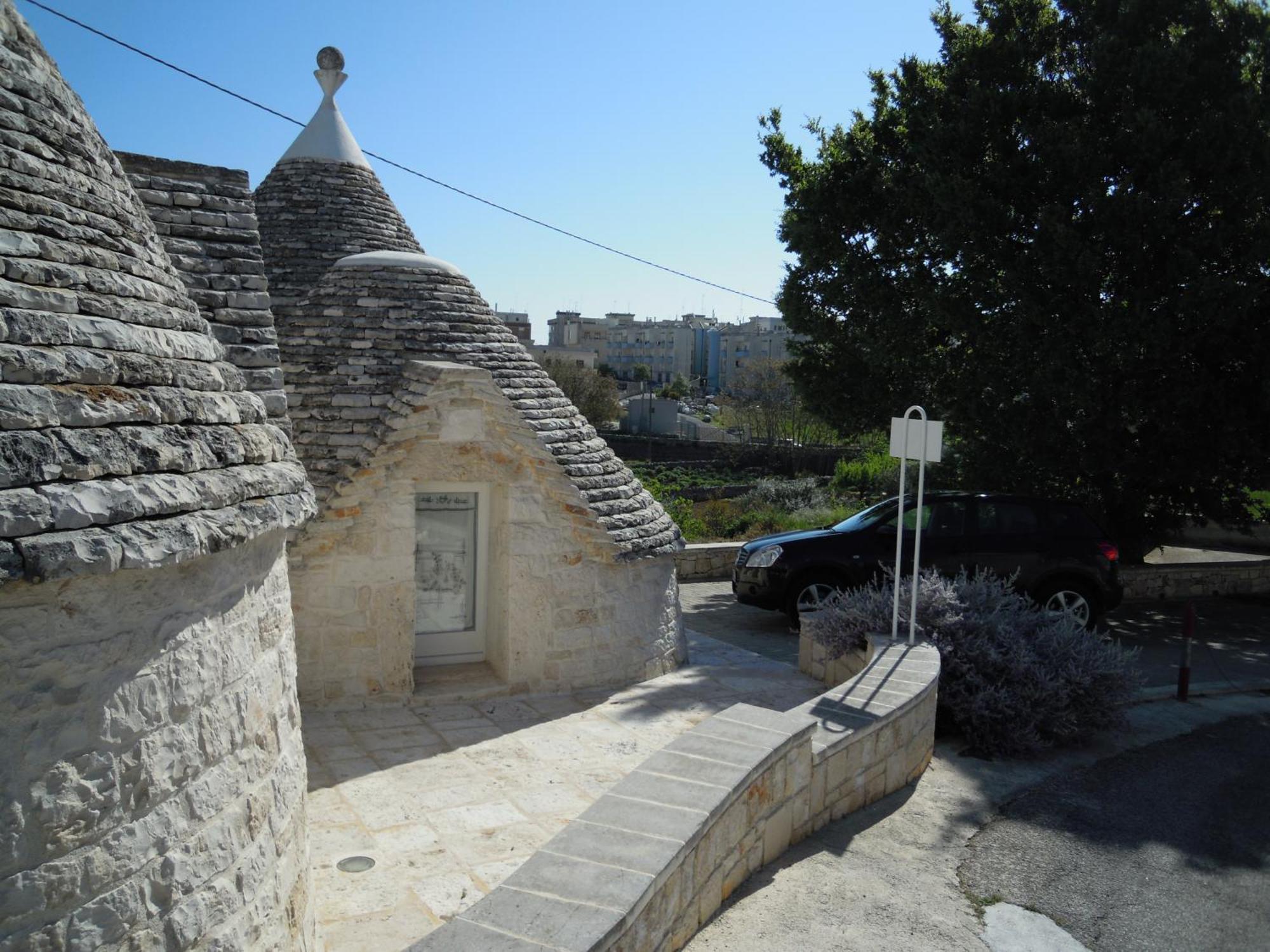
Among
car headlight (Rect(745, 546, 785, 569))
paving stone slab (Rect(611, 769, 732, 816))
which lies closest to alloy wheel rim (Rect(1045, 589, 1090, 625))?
car headlight (Rect(745, 546, 785, 569))

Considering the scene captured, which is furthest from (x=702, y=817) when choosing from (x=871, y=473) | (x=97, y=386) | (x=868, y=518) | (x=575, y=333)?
(x=575, y=333)

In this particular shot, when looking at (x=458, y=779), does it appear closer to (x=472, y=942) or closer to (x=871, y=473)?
(x=472, y=942)

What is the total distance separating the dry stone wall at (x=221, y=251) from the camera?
199 inches

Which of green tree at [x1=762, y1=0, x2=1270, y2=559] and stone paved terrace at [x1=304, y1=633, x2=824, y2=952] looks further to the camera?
green tree at [x1=762, y1=0, x2=1270, y2=559]

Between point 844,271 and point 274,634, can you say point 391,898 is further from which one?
point 844,271

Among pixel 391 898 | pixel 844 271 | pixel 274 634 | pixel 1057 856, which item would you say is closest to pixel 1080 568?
pixel 844 271

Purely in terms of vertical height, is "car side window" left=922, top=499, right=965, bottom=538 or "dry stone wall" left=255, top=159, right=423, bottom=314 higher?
"dry stone wall" left=255, top=159, right=423, bottom=314

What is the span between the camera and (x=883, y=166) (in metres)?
13.4

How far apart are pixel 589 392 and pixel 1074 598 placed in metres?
31.9

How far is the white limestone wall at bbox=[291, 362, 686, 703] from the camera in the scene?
7.39 metres

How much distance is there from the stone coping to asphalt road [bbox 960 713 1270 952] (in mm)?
793

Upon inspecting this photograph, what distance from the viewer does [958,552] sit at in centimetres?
1088

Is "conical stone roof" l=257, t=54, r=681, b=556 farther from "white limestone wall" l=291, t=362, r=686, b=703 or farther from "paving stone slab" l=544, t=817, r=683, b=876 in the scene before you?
"paving stone slab" l=544, t=817, r=683, b=876

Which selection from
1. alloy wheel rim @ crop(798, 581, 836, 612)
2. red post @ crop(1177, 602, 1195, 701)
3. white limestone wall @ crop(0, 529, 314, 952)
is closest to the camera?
white limestone wall @ crop(0, 529, 314, 952)
